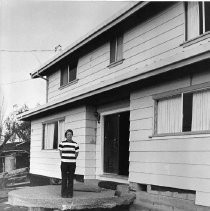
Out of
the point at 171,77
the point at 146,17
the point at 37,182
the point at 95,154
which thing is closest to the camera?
the point at 171,77

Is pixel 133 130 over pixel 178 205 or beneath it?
over

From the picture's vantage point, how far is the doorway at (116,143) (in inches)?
Answer: 416

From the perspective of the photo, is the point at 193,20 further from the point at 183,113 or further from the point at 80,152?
the point at 80,152

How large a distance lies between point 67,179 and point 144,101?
8.53 ft

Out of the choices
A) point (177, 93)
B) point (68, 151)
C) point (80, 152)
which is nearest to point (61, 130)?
point (80, 152)

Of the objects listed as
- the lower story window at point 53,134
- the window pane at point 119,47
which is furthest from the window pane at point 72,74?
the window pane at point 119,47

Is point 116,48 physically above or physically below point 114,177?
above

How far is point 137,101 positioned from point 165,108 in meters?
0.94

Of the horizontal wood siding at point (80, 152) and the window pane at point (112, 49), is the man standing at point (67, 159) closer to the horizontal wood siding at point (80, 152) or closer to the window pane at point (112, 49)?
the horizontal wood siding at point (80, 152)

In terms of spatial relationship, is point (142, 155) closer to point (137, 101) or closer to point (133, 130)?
point (133, 130)

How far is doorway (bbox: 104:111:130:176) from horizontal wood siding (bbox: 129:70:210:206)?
1668mm

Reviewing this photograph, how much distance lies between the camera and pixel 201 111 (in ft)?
23.3

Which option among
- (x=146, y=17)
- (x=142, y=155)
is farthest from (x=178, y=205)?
(x=146, y=17)

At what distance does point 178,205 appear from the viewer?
7.21 m
